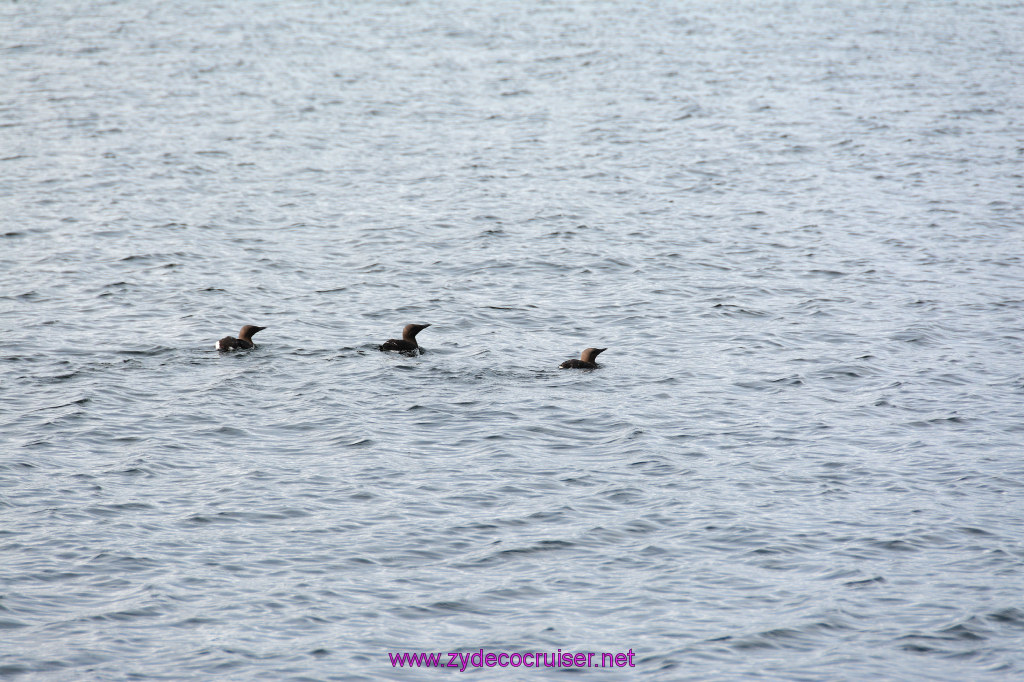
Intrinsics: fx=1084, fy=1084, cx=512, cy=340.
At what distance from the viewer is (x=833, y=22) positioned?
50938 millimetres

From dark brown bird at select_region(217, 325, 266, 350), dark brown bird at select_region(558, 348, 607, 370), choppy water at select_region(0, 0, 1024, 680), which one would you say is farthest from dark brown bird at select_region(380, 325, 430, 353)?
dark brown bird at select_region(558, 348, 607, 370)

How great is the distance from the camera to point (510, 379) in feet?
56.0

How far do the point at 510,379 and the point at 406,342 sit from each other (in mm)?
1857

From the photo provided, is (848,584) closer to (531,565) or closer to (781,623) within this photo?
(781,623)

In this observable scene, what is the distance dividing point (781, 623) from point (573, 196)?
18475 millimetres

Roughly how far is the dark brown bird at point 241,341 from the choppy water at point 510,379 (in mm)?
208

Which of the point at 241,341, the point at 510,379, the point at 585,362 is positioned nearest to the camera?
the point at 510,379

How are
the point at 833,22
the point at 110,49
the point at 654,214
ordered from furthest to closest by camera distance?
the point at 833,22 < the point at 110,49 < the point at 654,214

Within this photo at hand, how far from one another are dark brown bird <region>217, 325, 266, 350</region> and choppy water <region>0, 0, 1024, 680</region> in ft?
0.68

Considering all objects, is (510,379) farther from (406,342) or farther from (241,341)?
(241,341)

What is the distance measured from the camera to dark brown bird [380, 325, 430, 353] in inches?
690

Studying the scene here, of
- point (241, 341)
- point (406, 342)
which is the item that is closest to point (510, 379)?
point (406, 342)

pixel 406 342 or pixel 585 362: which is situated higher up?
pixel 406 342

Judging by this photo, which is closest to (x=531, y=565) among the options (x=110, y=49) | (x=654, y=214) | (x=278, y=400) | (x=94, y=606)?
(x=94, y=606)
